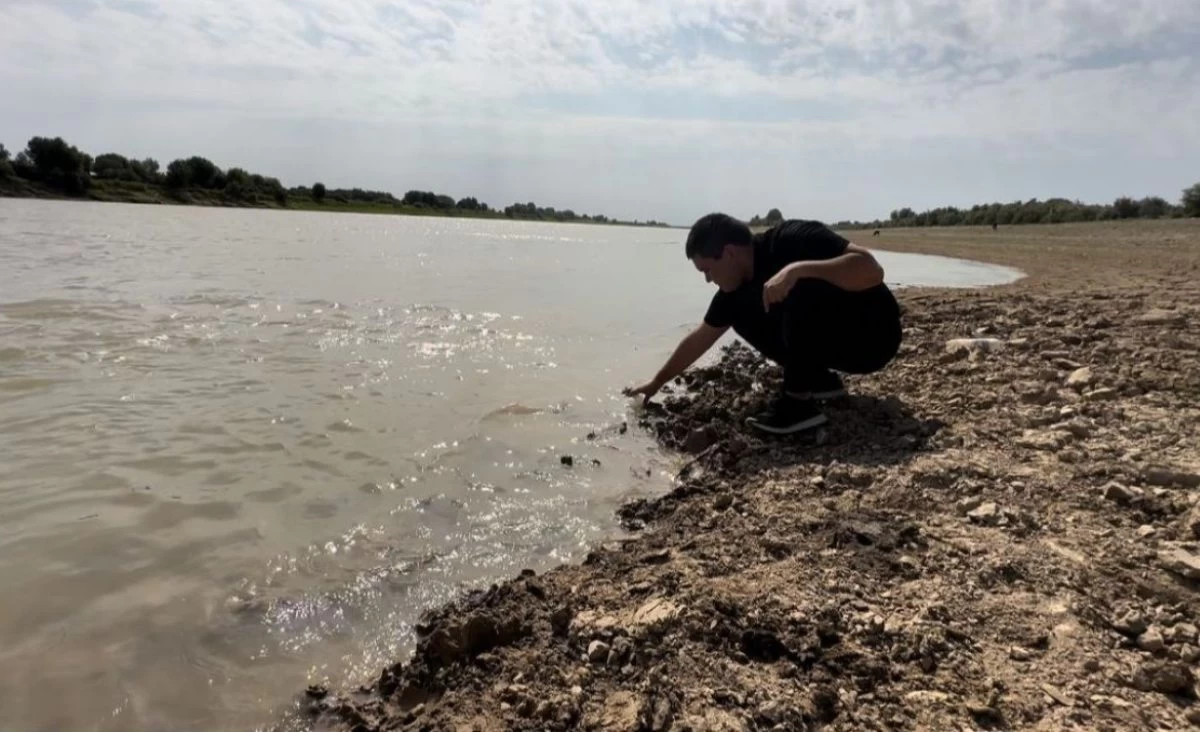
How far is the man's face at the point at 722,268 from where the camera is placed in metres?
4.05

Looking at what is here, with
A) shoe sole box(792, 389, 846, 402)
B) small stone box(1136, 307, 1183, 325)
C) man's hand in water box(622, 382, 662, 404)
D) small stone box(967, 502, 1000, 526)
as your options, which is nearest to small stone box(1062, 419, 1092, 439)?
small stone box(967, 502, 1000, 526)

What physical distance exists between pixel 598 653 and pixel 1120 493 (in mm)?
2119

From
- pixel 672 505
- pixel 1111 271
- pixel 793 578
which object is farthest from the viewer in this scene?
pixel 1111 271

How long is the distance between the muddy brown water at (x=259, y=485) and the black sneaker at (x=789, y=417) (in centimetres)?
63

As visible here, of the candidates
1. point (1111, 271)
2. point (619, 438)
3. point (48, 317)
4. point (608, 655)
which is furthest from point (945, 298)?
point (48, 317)

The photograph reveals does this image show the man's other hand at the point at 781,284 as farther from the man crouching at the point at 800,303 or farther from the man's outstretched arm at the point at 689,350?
the man's outstretched arm at the point at 689,350

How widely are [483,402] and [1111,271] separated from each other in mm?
11834

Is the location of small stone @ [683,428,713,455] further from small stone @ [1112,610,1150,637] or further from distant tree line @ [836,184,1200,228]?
distant tree line @ [836,184,1200,228]

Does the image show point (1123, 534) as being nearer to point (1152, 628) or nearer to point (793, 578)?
point (1152, 628)

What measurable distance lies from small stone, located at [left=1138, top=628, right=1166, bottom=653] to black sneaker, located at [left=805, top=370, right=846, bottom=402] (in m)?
2.49

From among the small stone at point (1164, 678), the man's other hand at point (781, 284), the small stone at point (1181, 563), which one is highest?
the man's other hand at point (781, 284)

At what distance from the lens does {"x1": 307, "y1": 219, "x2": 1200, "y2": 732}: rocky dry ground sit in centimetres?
181

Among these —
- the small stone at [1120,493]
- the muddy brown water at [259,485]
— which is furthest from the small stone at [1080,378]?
the muddy brown water at [259,485]

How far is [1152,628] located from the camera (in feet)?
6.48
